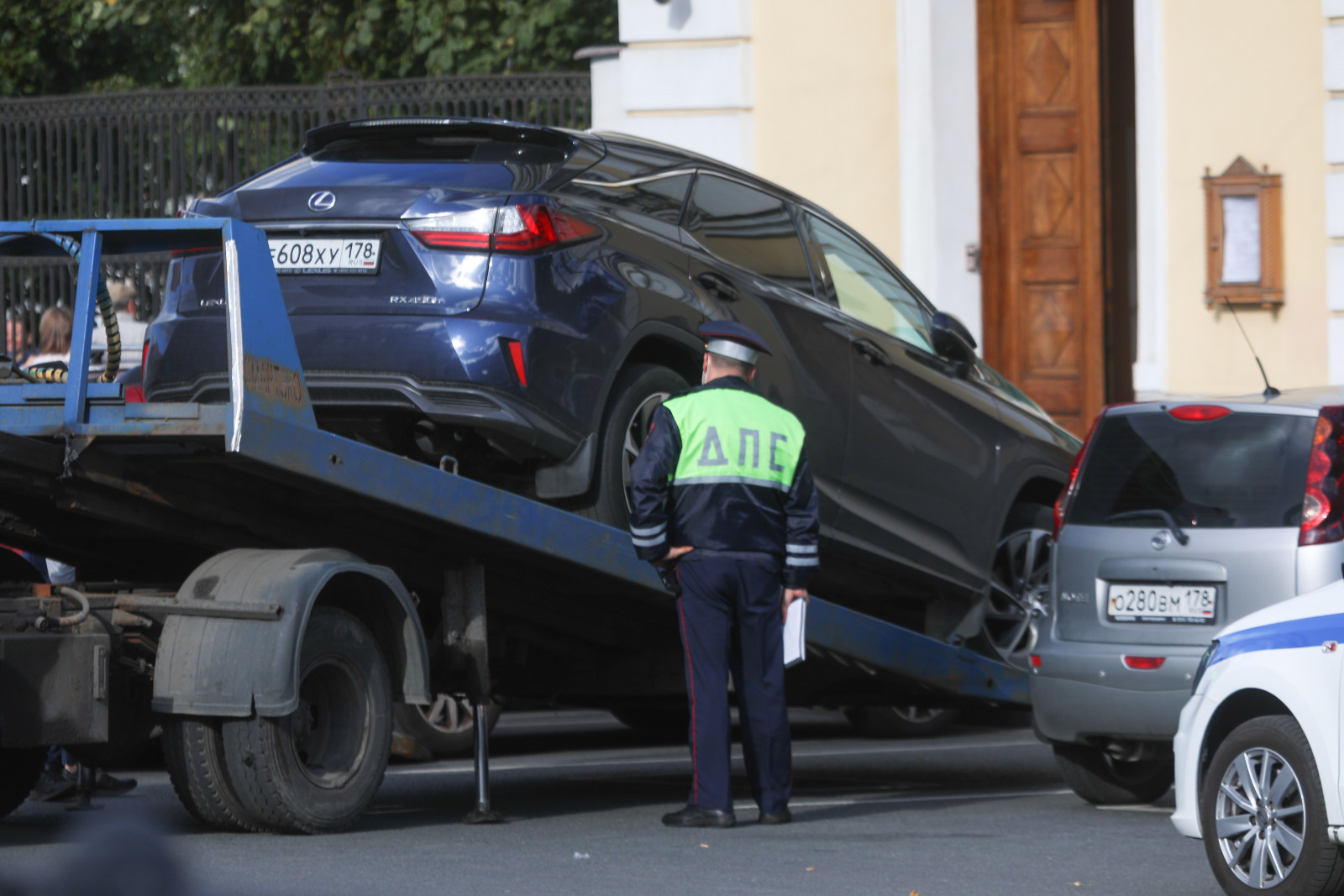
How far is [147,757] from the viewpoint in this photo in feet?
29.7

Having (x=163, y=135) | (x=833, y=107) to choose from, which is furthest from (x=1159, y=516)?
(x=163, y=135)

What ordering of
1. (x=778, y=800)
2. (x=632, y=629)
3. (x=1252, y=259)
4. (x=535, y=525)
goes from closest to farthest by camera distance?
(x=535, y=525) → (x=778, y=800) → (x=632, y=629) → (x=1252, y=259)

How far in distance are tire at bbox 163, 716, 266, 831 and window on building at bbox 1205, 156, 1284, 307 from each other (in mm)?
8938

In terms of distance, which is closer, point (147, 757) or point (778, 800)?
point (778, 800)

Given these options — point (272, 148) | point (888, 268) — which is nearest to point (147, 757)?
point (888, 268)

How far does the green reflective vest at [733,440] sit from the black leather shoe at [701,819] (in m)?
1.13

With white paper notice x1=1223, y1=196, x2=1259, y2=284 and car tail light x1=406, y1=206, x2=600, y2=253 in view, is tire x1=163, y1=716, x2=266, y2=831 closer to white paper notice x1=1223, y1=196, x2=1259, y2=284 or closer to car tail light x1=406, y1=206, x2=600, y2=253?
car tail light x1=406, y1=206, x2=600, y2=253

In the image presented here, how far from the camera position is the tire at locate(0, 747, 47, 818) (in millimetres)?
6918

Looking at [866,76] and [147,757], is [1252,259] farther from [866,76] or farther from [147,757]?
[147,757]

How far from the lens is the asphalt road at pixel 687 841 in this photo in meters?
5.60

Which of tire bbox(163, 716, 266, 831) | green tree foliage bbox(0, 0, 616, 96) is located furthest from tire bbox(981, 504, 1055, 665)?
green tree foliage bbox(0, 0, 616, 96)

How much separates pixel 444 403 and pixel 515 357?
268 mm

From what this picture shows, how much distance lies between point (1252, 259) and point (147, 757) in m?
7.99

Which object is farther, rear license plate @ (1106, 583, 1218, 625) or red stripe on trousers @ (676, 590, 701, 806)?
rear license plate @ (1106, 583, 1218, 625)
